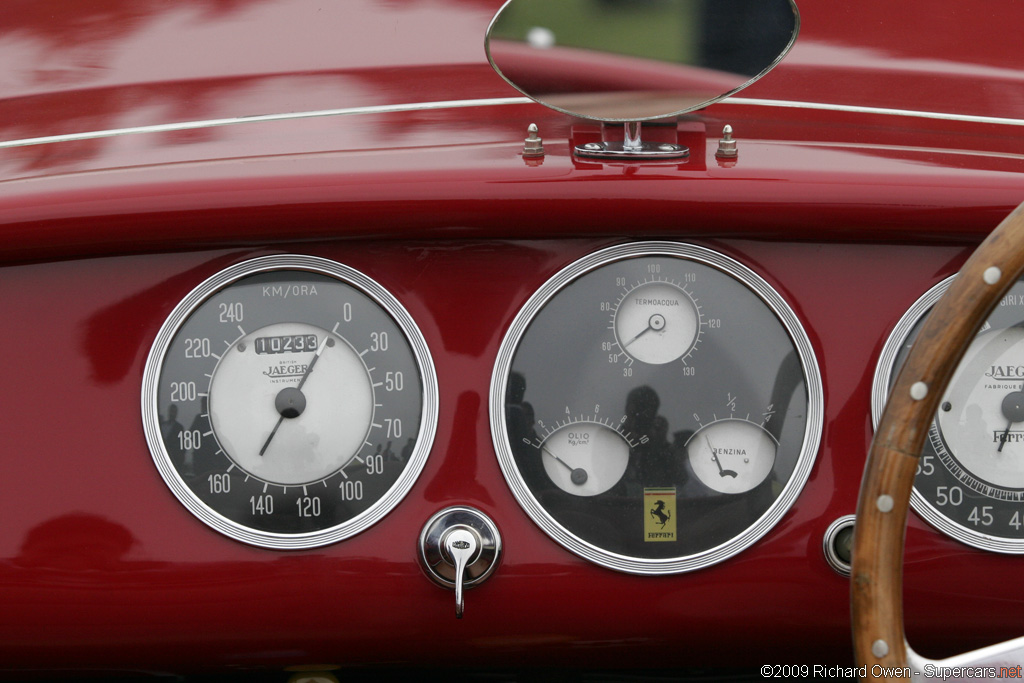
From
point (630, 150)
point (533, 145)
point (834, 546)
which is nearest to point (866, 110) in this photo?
point (630, 150)

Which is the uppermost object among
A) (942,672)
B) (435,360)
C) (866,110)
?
(866,110)

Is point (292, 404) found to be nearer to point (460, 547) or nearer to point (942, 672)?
point (460, 547)

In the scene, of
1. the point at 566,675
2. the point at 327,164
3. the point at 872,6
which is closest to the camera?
the point at 327,164

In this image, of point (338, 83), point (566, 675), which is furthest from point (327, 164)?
point (566, 675)

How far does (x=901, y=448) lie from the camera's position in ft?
3.71

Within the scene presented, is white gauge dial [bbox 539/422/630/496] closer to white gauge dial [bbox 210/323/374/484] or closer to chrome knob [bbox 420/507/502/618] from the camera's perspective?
chrome knob [bbox 420/507/502/618]

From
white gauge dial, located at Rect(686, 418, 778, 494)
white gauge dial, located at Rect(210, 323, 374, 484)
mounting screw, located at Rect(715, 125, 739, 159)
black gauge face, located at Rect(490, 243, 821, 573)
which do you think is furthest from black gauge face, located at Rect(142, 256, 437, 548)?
mounting screw, located at Rect(715, 125, 739, 159)

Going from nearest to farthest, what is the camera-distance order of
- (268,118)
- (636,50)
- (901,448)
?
(901,448) < (636,50) < (268,118)

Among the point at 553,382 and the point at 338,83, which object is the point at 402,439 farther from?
the point at 338,83

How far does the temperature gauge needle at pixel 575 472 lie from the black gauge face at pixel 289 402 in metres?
0.18

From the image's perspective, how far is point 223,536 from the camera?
5.05 feet

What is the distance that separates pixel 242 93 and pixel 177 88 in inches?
4.6

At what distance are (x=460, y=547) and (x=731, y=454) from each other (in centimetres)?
42

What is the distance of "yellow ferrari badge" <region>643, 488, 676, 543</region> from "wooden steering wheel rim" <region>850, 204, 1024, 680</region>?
44 centimetres
